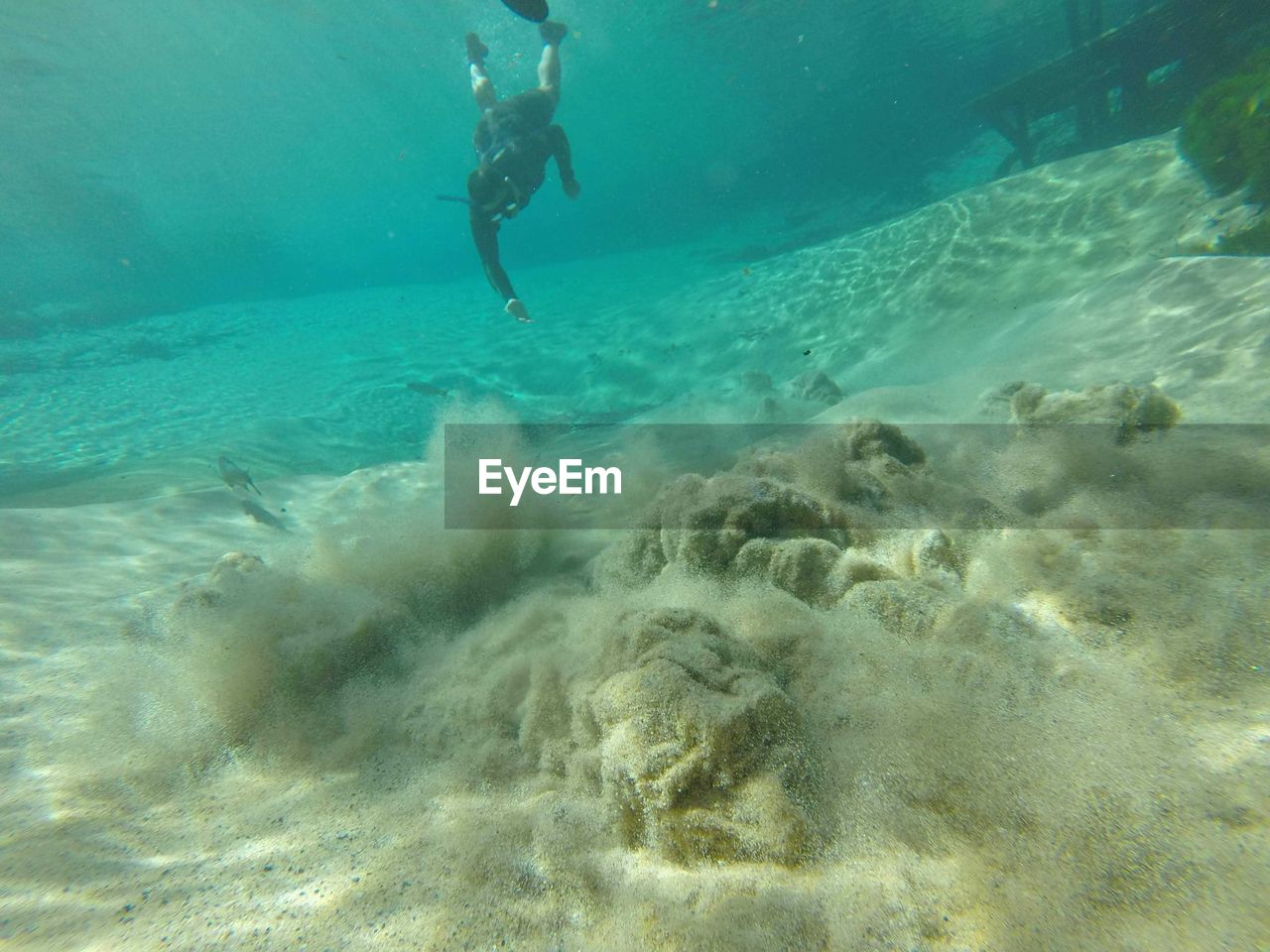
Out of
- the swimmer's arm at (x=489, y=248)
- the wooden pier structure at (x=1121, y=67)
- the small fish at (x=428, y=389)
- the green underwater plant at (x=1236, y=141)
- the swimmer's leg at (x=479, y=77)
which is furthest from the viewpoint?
the swimmer's leg at (x=479, y=77)

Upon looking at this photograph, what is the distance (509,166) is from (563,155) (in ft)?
5.38

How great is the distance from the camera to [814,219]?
26562 millimetres

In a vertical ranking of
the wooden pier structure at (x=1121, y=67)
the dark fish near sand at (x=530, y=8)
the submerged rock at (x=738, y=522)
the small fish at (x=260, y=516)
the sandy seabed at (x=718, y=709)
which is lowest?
the sandy seabed at (x=718, y=709)

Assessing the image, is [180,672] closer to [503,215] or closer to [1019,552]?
[1019,552]

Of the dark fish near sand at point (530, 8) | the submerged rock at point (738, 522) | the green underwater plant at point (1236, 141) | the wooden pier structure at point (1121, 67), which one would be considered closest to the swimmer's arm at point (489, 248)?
the dark fish near sand at point (530, 8)

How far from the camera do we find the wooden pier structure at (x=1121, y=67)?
1088 centimetres

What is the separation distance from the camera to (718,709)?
6.12ft

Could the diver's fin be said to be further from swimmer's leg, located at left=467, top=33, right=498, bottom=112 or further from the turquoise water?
the turquoise water

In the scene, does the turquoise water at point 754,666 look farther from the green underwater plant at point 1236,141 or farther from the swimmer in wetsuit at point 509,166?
the swimmer in wetsuit at point 509,166

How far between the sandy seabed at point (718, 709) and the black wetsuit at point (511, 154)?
22.8 ft

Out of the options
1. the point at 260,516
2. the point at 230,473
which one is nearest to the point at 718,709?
the point at 260,516

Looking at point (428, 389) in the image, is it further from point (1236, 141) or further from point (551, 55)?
point (1236, 141)

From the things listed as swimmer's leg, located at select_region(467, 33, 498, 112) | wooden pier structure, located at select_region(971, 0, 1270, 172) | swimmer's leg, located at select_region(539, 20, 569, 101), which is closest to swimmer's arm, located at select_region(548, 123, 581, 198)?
swimmer's leg, located at select_region(539, 20, 569, 101)

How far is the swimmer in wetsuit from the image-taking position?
9.70 m
